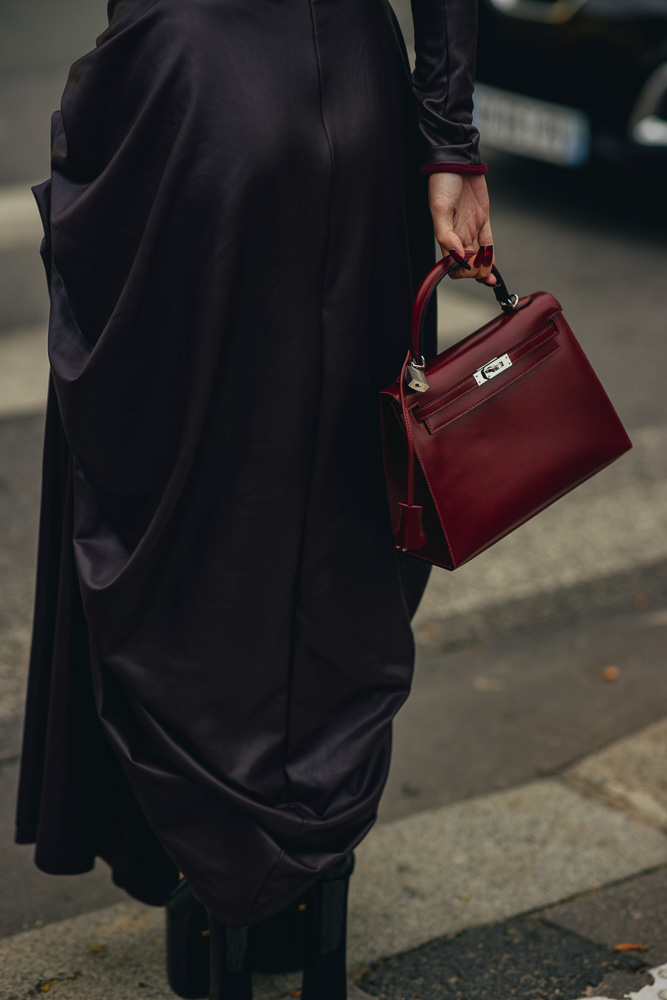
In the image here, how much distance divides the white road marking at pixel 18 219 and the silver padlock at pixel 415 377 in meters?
4.34

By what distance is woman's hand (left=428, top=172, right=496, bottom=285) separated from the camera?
153 centimetres

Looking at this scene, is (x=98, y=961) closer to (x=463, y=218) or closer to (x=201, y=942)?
(x=201, y=942)

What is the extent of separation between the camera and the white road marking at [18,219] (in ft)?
18.7

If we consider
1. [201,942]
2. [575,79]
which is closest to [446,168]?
[201,942]

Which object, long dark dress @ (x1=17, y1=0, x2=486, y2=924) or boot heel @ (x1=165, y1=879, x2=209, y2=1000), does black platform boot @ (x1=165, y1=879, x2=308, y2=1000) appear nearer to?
boot heel @ (x1=165, y1=879, x2=209, y2=1000)

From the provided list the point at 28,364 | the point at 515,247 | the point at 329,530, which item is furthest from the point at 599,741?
the point at 515,247

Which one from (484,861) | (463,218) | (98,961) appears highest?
(463,218)

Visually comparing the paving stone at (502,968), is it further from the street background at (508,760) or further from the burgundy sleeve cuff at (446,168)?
the burgundy sleeve cuff at (446,168)

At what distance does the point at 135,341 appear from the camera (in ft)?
4.85

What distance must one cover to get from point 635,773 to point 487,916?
2.02 feet

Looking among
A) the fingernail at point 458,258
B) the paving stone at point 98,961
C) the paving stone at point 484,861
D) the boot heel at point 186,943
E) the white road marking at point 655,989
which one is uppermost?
the fingernail at point 458,258

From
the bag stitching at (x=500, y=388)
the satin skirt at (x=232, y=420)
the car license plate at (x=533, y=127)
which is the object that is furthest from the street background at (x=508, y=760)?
Result: the car license plate at (x=533, y=127)

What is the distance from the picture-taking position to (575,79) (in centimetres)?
584

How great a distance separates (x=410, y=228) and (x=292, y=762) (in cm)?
72
